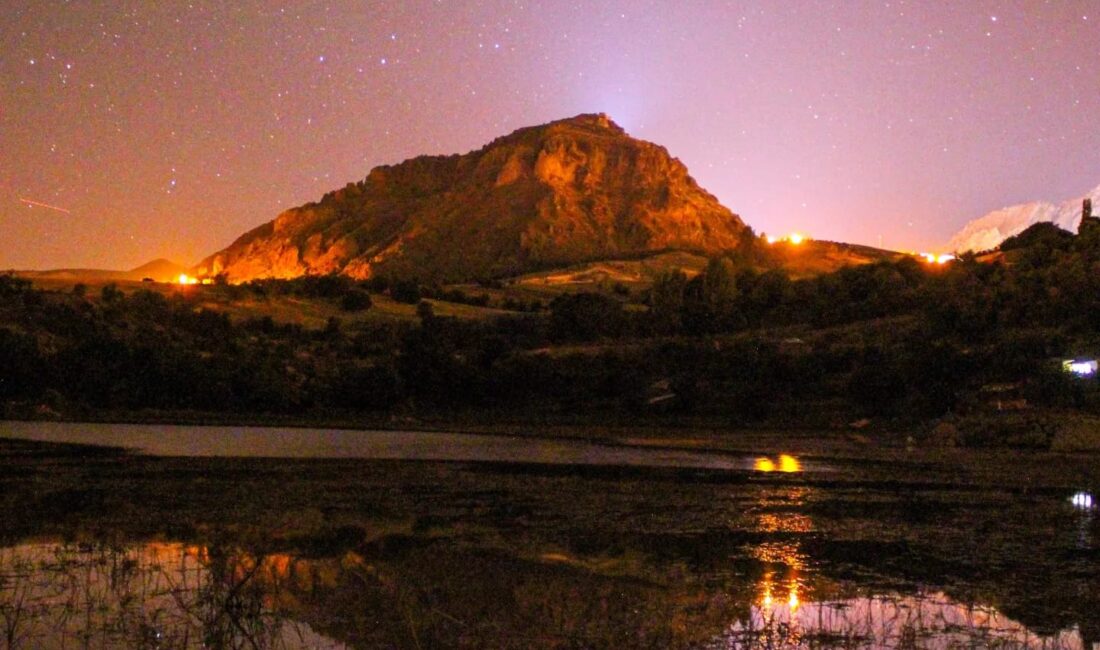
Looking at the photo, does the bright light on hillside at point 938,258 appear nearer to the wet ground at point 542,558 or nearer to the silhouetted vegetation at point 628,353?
the silhouetted vegetation at point 628,353

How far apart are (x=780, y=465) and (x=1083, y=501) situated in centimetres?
884

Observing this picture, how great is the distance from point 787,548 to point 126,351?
45778 millimetres

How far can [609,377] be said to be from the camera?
173 feet

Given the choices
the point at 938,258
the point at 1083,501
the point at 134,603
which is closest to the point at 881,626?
the point at 134,603

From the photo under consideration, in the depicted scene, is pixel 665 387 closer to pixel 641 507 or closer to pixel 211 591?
pixel 641 507

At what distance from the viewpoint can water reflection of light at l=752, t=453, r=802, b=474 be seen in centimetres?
2753

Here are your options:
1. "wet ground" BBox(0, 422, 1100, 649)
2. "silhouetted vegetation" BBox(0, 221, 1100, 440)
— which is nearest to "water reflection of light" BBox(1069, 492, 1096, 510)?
"wet ground" BBox(0, 422, 1100, 649)

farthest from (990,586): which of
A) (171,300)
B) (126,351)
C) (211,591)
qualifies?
(171,300)

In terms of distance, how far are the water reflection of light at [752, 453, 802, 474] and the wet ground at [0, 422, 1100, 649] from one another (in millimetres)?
1445

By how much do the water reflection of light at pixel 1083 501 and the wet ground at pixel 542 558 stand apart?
16cm

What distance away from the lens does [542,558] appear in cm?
1466

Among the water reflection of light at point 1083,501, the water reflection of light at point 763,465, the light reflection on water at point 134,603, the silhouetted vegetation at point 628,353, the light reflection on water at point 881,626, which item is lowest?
the light reflection on water at point 134,603

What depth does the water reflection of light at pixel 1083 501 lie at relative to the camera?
20188 mm

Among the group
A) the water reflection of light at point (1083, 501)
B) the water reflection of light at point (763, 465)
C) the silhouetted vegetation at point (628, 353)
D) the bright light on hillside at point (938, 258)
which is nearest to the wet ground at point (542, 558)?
the water reflection of light at point (1083, 501)
